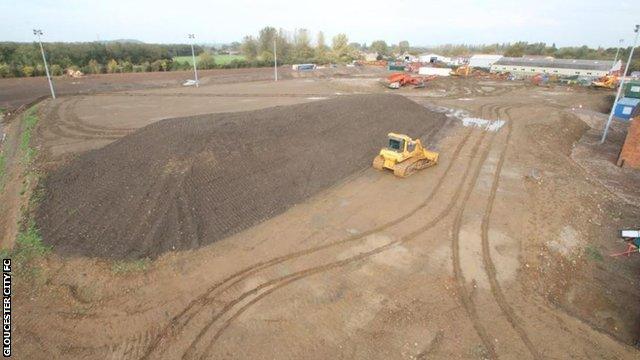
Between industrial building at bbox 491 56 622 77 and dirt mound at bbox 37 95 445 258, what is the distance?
5116cm

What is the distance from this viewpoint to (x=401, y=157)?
16438 mm

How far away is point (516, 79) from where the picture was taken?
2090 inches

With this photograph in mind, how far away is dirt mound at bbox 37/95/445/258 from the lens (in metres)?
11.7

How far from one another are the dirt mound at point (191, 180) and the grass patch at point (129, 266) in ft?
1.02

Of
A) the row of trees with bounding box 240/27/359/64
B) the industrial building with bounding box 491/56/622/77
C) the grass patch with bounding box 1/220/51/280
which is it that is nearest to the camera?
the grass patch with bounding box 1/220/51/280

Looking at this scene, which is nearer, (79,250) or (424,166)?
(79,250)

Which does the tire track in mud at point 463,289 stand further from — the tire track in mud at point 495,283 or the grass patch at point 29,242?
the grass patch at point 29,242

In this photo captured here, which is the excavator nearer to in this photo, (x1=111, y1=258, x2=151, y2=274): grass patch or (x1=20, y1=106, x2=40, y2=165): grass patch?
(x1=111, y1=258, x2=151, y2=274): grass patch

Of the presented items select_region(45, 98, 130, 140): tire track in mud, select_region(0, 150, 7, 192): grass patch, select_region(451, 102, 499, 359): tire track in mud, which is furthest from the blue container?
select_region(0, 150, 7, 192): grass patch

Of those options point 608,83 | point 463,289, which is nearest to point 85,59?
point 463,289

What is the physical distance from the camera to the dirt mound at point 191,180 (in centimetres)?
1166

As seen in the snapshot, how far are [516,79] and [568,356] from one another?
2172 inches

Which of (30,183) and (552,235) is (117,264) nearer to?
(30,183)

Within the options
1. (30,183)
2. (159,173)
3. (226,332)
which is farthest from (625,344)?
(30,183)
